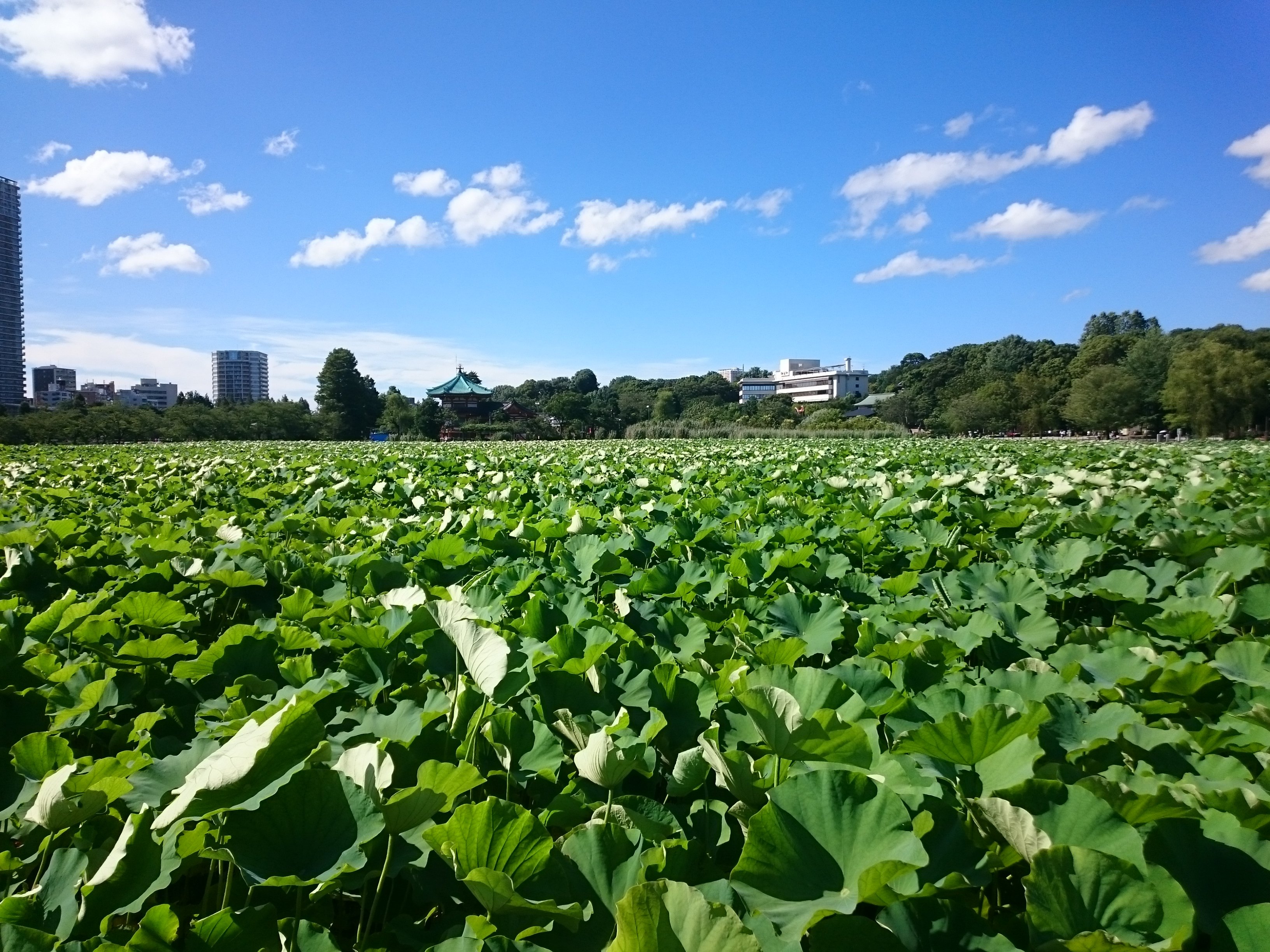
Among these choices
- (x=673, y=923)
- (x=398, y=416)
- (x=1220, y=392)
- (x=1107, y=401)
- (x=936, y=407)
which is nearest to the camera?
(x=673, y=923)

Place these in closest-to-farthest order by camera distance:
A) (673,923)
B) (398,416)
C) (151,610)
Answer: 1. (673,923)
2. (151,610)
3. (398,416)

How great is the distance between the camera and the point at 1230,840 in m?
0.73

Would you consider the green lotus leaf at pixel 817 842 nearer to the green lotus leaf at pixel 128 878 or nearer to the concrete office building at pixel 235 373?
the green lotus leaf at pixel 128 878

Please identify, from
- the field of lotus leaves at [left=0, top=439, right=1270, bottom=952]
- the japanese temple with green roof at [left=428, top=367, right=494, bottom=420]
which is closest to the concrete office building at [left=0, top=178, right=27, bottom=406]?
the japanese temple with green roof at [left=428, top=367, right=494, bottom=420]

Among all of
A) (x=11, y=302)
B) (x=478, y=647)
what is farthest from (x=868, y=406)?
(x=478, y=647)

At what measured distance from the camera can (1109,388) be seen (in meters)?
46.8

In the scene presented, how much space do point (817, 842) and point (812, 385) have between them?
132956 mm

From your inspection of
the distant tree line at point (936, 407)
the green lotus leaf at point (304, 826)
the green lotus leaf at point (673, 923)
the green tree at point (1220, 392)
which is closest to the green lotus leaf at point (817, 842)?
the green lotus leaf at point (673, 923)

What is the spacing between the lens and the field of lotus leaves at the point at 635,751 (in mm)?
693

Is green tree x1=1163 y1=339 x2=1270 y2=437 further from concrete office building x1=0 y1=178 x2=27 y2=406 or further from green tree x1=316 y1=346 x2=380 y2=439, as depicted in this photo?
concrete office building x1=0 y1=178 x2=27 y2=406

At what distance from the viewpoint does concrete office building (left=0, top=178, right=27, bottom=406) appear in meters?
45.1

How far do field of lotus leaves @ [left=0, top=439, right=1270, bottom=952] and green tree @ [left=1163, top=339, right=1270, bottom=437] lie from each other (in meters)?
44.9

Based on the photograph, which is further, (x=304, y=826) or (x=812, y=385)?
(x=812, y=385)

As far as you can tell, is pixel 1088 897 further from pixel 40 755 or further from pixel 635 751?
pixel 40 755
